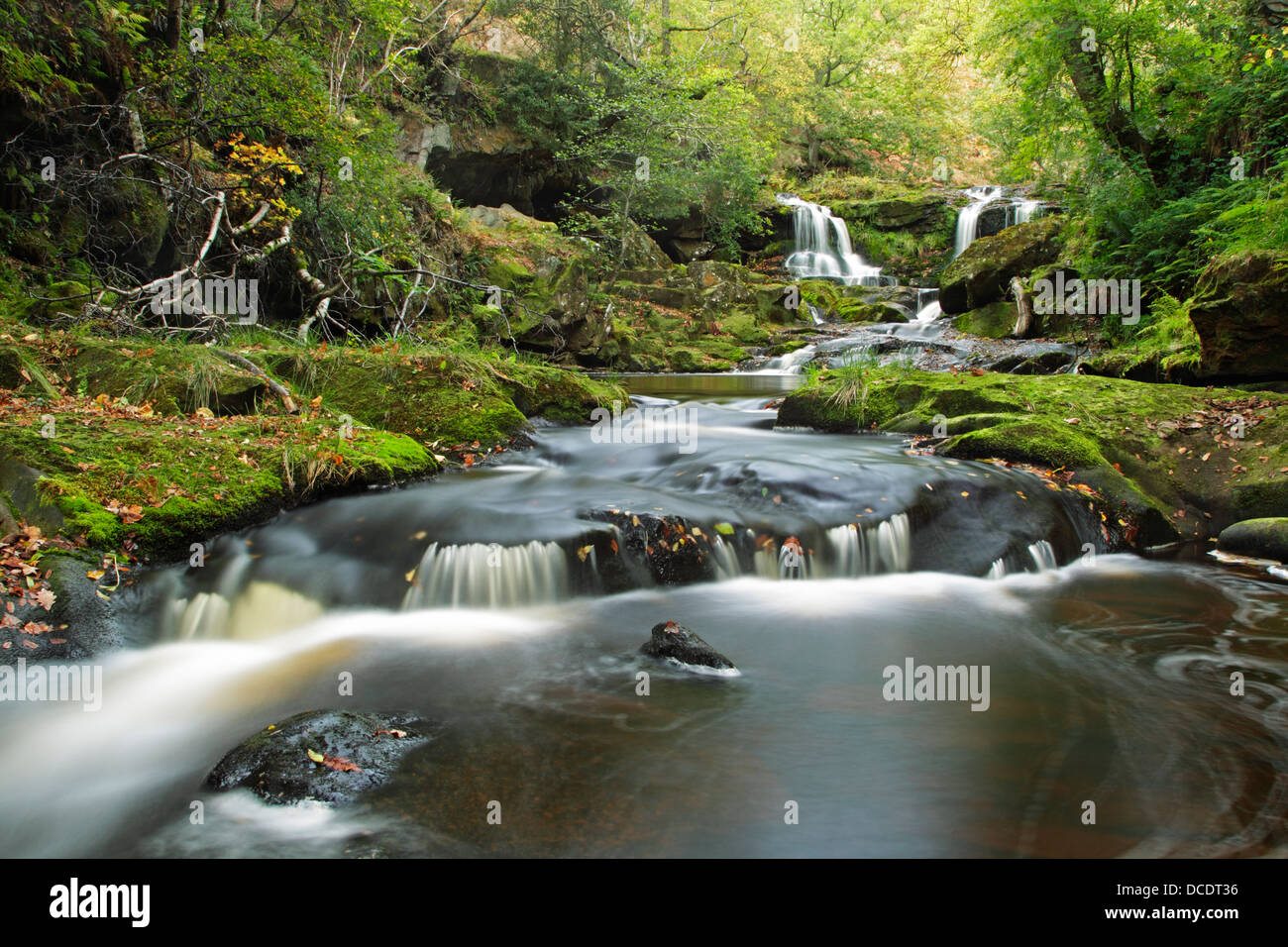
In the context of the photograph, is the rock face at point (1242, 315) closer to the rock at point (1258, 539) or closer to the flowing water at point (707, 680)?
the rock at point (1258, 539)

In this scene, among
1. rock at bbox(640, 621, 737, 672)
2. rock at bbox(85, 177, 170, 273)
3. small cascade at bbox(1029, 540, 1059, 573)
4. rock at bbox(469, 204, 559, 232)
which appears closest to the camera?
rock at bbox(640, 621, 737, 672)

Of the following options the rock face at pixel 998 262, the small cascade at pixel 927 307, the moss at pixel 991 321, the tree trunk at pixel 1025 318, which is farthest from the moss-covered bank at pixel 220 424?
the small cascade at pixel 927 307

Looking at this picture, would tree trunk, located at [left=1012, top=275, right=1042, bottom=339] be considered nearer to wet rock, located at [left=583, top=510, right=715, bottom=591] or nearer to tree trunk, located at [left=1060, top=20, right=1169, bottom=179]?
tree trunk, located at [left=1060, top=20, right=1169, bottom=179]

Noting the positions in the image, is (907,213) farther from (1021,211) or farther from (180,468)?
(180,468)

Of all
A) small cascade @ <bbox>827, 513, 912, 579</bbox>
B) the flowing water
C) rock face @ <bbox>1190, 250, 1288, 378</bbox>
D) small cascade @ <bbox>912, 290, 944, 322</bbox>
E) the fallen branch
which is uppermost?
small cascade @ <bbox>912, 290, 944, 322</bbox>

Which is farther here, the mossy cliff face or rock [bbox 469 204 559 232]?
rock [bbox 469 204 559 232]

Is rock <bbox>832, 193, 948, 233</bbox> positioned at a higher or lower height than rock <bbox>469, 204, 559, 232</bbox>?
higher

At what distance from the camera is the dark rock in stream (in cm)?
273

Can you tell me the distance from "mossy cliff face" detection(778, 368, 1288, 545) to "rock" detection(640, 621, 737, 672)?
4.30 m

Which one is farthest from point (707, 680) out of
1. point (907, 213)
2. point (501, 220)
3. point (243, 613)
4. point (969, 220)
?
point (907, 213)

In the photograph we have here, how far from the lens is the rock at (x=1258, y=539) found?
5469 millimetres

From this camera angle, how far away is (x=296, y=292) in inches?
434

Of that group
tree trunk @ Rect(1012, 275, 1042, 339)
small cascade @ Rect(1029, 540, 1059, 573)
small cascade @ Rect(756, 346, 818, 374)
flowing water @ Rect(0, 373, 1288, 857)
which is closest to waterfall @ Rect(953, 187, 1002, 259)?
tree trunk @ Rect(1012, 275, 1042, 339)

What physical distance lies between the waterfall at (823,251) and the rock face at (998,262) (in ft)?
23.3
